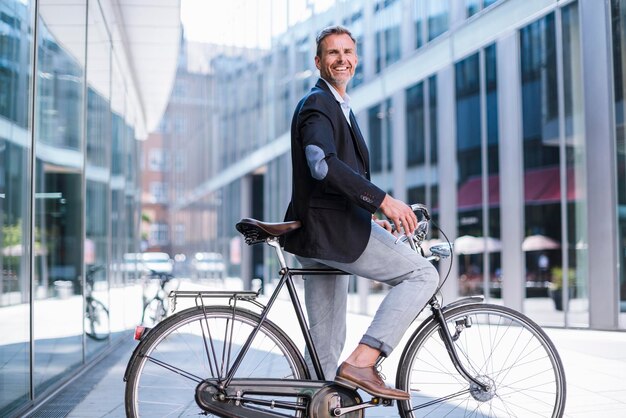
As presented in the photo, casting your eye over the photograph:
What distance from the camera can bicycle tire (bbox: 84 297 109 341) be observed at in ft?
24.8

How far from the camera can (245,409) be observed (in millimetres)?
→ 3066

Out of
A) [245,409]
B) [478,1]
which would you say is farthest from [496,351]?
[478,1]

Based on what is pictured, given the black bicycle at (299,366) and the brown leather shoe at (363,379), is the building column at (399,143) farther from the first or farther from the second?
the brown leather shoe at (363,379)

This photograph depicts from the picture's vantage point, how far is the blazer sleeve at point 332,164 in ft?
9.89

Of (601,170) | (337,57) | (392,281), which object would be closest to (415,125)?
(601,170)

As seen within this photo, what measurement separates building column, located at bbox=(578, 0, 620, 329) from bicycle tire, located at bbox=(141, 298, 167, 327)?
5.72m

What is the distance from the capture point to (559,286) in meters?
11.1

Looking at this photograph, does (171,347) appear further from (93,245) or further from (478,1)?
(478,1)

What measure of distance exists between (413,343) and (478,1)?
1043cm

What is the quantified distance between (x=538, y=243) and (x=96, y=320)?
6547mm

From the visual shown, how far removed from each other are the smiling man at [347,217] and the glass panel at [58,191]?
2705 mm

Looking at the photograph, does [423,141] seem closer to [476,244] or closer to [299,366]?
[476,244]

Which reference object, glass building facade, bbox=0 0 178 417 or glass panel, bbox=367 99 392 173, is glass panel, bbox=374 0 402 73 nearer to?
glass panel, bbox=367 99 392 173

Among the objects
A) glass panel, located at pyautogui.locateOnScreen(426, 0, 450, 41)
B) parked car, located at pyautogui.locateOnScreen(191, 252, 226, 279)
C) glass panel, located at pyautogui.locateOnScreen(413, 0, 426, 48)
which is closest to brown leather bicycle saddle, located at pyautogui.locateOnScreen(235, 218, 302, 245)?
glass panel, located at pyautogui.locateOnScreen(426, 0, 450, 41)
